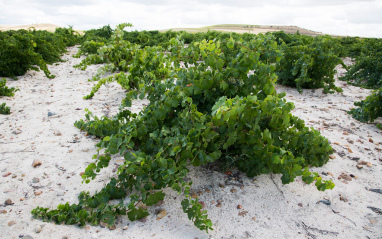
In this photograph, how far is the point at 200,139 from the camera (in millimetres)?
2732

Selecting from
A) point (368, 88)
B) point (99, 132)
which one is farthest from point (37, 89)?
point (368, 88)

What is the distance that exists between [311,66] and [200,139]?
4473mm

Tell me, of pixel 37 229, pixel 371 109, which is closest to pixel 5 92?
pixel 37 229

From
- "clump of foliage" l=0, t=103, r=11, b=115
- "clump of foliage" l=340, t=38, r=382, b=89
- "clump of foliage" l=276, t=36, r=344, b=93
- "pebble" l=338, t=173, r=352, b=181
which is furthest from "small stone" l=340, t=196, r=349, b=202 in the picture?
"clump of foliage" l=0, t=103, r=11, b=115

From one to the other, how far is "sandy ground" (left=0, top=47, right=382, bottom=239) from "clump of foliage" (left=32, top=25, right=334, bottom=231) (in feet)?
0.42

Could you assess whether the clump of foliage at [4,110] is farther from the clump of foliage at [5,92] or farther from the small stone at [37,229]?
the small stone at [37,229]

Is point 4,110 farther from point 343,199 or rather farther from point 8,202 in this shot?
point 343,199

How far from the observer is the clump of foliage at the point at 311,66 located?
20.3 ft

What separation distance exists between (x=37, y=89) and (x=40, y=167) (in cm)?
362

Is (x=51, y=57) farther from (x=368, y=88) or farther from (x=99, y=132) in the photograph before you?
(x=368, y=88)

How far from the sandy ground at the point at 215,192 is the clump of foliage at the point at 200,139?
5.1 inches

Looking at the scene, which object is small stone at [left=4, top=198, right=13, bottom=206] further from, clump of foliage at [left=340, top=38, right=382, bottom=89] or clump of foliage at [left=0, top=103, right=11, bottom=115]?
clump of foliage at [left=340, top=38, right=382, bottom=89]

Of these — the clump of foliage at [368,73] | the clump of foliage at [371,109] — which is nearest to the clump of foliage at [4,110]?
the clump of foliage at [371,109]

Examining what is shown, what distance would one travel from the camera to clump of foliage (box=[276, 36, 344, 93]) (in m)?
6.19
